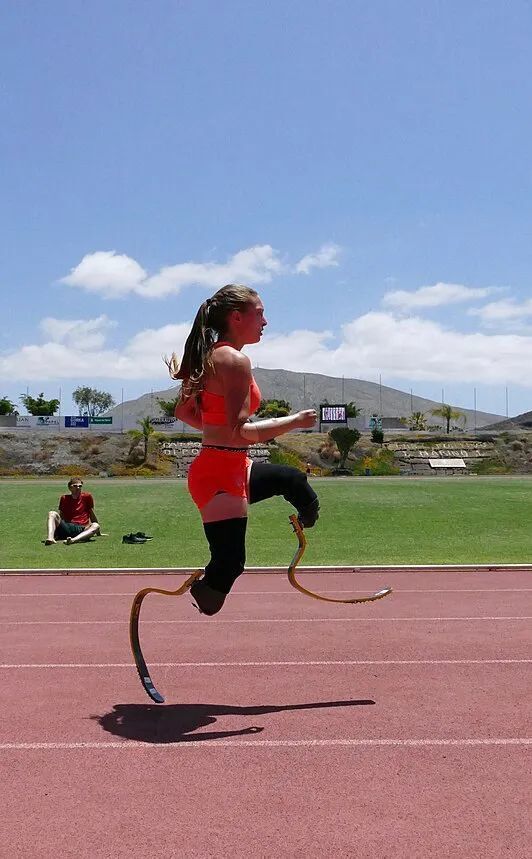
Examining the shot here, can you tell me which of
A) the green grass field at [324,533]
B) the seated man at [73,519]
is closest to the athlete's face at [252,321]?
the green grass field at [324,533]

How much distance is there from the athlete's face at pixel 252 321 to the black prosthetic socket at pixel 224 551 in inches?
44.7

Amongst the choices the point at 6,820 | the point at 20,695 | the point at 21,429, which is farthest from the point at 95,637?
the point at 21,429

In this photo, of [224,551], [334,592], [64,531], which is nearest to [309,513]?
[224,551]

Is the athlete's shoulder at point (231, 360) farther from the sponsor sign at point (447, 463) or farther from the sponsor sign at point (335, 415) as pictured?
the sponsor sign at point (335, 415)

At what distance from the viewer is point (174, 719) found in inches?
194

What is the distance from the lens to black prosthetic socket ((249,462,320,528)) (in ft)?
17.0

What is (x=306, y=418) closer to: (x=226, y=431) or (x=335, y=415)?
(x=226, y=431)

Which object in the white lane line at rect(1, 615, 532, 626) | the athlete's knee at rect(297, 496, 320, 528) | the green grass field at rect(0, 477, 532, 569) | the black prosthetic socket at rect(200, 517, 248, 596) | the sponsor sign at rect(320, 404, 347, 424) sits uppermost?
the sponsor sign at rect(320, 404, 347, 424)

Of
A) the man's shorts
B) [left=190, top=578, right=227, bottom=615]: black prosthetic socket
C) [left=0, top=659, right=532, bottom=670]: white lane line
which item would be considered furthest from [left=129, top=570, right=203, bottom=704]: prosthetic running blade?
the man's shorts

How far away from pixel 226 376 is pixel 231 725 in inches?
77.5

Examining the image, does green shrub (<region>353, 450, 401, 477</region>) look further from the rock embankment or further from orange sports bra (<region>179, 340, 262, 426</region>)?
orange sports bra (<region>179, 340, 262, 426</region>)

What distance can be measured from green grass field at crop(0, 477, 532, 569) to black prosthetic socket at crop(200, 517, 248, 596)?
23.2 ft

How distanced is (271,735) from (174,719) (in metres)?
0.67

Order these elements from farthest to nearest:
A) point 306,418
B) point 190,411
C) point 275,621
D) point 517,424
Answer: point 517,424
point 275,621
point 190,411
point 306,418
